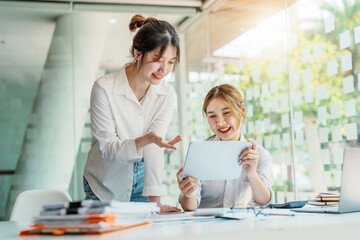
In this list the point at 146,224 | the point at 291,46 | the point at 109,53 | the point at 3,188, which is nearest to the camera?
the point at 146,224

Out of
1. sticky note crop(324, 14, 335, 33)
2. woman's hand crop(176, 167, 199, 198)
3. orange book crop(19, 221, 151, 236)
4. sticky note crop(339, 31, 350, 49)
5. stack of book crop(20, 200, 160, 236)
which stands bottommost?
orange book crop(19, 221, 151, 236)

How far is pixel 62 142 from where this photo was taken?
4.51 m

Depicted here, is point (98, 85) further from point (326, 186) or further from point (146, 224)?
point (326, 186)

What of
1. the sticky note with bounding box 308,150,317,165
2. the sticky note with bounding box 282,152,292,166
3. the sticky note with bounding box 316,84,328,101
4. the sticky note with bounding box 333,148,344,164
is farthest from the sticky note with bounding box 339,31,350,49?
the sticky note with bounding box 282,152,292,166

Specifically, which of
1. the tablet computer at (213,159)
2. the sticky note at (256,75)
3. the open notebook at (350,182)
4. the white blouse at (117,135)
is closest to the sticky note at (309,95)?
the sticky note at (256,75)

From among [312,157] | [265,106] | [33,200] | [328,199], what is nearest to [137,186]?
[33,200]

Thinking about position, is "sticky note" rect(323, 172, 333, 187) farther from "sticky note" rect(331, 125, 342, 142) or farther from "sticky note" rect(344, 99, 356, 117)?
"sticky note" rect(344, 99, 356, 117)

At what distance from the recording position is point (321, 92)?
9.64 feet

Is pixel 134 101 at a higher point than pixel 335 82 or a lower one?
lower

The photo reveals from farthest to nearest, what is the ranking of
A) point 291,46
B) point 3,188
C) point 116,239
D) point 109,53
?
point 109,53 < point 3,188 < point 291,46 < point 116,239

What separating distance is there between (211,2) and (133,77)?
2848 millimetres

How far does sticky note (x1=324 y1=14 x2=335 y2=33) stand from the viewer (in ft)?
9.39

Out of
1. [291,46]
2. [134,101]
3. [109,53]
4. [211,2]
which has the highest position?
[211,2]

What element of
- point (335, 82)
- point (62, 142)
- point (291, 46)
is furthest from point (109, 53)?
point (335, 82)
